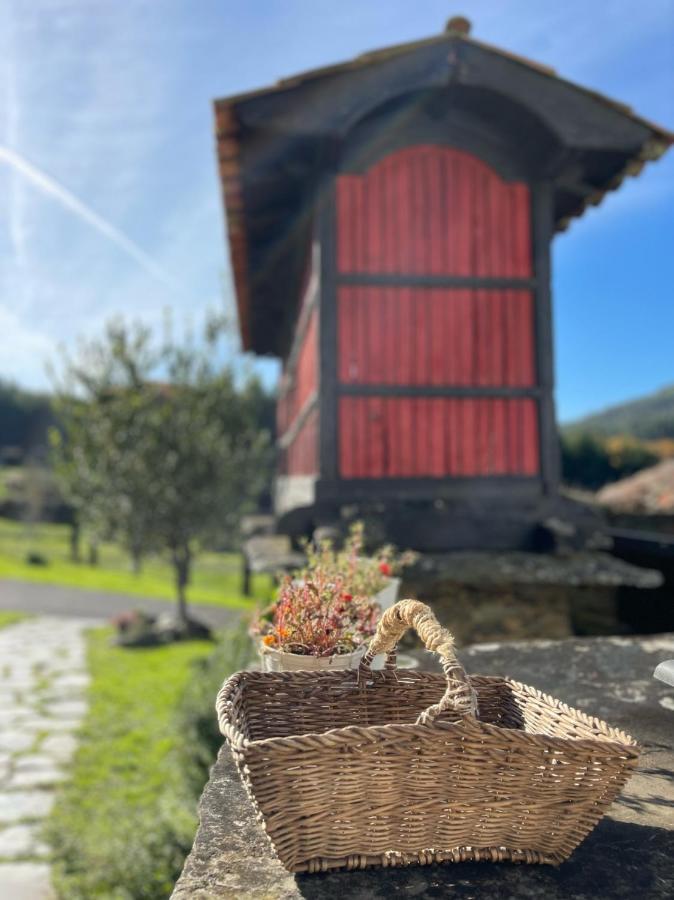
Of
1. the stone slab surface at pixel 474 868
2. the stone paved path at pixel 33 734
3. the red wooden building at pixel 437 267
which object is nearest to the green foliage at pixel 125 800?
the stone paved path at pixel 33 734

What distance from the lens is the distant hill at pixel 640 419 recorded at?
44.5 meters

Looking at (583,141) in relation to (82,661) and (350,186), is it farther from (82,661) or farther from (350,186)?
(82,661)

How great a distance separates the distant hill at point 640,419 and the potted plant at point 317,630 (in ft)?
139

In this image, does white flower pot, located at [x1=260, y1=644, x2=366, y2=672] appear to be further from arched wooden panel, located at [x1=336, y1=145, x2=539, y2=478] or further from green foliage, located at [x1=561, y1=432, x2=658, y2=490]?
green foliage, located at [x1=561, y1=432, x2=658, y2=490]

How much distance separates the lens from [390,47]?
20.1 feet

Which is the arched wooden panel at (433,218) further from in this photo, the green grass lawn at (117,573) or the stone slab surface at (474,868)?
the green grass lawn at (117,573)

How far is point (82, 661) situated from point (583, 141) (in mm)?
10516

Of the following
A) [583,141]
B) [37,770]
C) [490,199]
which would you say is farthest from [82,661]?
[583,141]

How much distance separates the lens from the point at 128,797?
696 centimetres

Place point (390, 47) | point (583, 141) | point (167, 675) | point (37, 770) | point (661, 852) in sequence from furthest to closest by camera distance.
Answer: point (167, 675)
point (37, 770)
point (583, 141)
point (390, 47)
point (661, 852)

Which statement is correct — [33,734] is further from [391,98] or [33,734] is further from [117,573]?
[117,573]

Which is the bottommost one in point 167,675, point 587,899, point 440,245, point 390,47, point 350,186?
point 167,675

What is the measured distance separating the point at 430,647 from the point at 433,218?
18.7ft

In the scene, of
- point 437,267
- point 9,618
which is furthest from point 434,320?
Answer: point 9,618
